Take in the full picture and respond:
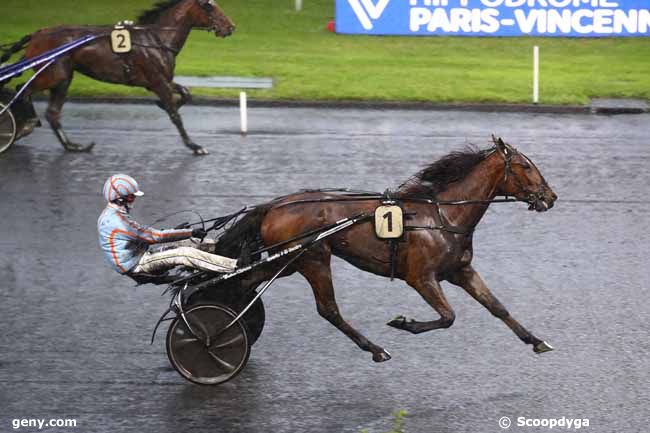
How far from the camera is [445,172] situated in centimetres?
859

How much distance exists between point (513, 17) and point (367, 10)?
302 centimetres

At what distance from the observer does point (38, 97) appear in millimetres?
19031

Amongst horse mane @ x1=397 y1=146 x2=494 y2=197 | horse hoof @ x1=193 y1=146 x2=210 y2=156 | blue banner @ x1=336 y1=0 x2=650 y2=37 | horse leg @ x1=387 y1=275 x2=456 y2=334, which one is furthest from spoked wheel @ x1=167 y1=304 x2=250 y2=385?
blue banner @ x1=336 y1=0 x2=650 y2=37

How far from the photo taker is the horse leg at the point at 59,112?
1508cm

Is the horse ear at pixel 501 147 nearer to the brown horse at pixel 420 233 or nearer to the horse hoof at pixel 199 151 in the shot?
the brown horse at pixel 420 233

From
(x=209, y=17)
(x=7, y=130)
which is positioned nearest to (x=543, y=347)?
(x=209, y=17)

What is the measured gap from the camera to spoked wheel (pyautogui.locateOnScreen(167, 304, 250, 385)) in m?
8.13

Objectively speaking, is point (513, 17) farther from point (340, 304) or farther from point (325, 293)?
point (325, 293)

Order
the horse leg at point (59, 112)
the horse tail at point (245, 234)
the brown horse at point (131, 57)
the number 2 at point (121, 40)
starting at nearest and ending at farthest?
1. the horse tail at point (245, 234)
2. the number 2 at point (121, 40)
3. the brown horse at point (131, 57)
4. the horse leg at point (59, 112)

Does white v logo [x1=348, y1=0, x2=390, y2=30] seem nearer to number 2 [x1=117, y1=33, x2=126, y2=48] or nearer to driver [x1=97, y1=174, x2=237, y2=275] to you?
number 2 [x1=117, y1=33, x2=126, y2=48]

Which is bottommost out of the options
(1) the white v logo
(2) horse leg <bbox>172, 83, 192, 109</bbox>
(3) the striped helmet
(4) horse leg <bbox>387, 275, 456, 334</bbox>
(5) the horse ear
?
(4) horse leg <bbox>387, 275, 456, 334</bbox>

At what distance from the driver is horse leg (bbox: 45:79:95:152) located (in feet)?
23.7

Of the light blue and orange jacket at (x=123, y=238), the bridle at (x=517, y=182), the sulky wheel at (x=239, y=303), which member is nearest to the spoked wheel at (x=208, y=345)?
the sulky wheel at (x=239, y=303)

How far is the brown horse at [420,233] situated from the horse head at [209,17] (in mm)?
7627
